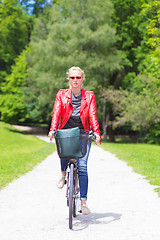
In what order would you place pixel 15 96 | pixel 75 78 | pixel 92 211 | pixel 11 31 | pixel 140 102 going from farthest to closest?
1. pixel 11 31
2. pixel 15 96
3. pixel 140 102
4. pixel 92 211
5. pixel 75 78

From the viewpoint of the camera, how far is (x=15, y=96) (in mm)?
36594

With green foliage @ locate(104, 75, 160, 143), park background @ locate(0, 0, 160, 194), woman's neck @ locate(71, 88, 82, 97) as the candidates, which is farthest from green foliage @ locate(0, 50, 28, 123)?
woman's neck @ locate(71, 88, 82, 97)

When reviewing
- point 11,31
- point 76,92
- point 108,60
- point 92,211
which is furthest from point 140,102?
point 11,31

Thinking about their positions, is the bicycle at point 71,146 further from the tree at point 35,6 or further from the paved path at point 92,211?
the tree at point 35,6

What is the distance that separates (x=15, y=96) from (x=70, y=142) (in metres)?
33.3

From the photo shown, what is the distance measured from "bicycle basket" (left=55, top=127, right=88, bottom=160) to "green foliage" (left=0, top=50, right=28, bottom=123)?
1274 inches

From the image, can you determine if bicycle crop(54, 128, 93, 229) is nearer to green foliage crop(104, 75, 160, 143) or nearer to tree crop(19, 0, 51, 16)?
green foliage crop(104, 75, 160, 143)

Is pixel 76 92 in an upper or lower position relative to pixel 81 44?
lower

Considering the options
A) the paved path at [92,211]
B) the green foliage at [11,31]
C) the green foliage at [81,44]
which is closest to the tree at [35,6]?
the green foliage at [11,31]

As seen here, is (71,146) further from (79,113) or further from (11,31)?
(11,31)

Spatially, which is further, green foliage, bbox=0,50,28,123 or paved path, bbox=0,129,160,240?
green foliage, bbox=0,50,28,123

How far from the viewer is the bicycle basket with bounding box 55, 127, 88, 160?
413cm

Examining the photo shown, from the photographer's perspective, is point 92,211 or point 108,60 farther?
point 108,60

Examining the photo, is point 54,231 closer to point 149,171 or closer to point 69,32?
point 149,171
